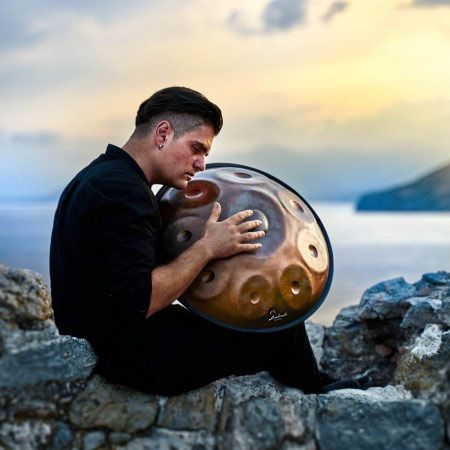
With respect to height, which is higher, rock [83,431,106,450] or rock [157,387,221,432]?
rock [157,387,221,432]

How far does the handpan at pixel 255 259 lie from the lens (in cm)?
321

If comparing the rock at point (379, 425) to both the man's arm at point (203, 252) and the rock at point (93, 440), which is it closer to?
the man's arm at point (203, 252)

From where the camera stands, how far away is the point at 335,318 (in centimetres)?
543

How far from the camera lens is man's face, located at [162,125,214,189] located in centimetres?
331

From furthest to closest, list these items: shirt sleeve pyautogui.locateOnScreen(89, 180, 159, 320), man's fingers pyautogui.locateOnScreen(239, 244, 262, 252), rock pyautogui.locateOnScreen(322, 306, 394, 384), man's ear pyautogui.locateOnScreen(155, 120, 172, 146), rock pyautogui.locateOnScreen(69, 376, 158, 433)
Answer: rock pyautogui.locateOnScreen(322, 306, 394, 384), man's ear pyautogui.locateOnScreen(155, 120, 172, 146), man's fingers pyautogui.locateOnScreen(239, 244, 262, 252), rock pyautogui.locateOnScreen(69, 376, 158, 433), shirt sleeve pyautogui.locateOnScreen(89, 180, 159, 320)

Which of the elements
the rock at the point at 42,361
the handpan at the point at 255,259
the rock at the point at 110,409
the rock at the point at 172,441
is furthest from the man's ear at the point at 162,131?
the rock at the point at 172,441

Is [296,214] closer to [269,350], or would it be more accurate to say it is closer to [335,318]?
[269,350]

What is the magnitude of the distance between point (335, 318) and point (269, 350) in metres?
2.15

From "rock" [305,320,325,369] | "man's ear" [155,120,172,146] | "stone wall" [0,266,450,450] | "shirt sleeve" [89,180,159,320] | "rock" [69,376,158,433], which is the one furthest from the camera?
"rock" [305,320,325,369]

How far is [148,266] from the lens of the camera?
9.43 feet

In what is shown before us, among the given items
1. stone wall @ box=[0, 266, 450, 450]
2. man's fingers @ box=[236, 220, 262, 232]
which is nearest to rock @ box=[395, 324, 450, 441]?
stone wall @ box=[0, 266, 450, 450]

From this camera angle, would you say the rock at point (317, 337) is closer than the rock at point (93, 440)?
No

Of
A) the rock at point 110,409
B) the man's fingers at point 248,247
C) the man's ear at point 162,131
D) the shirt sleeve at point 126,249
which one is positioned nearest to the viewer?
the shirt sleeve at point 126,249

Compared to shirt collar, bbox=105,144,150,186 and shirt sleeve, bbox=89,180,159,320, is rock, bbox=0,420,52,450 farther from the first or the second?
shirt collar, bbox=105,144,150,186
